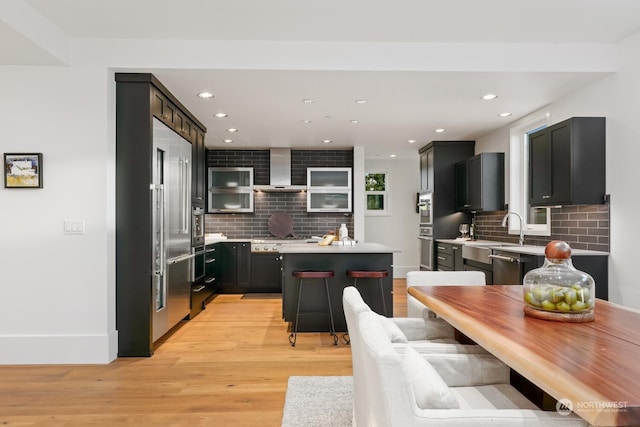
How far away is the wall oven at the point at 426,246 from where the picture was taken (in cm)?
660

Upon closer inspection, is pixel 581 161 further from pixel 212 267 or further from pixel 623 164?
pixel 212 267

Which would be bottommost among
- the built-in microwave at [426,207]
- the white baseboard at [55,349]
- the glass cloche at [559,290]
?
the white baseboard at [55,349]

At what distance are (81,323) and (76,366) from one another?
13.1 inches

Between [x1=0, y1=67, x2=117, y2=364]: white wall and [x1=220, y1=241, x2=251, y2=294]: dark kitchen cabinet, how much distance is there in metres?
3.26

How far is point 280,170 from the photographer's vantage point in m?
7.13

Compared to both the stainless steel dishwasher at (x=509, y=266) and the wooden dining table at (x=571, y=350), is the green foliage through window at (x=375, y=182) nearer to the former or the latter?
the stainless steel dishwasher at (x=509, y=266)

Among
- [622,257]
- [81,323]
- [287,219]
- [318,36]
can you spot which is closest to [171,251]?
[81,323]

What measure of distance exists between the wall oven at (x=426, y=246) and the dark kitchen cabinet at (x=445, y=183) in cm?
17

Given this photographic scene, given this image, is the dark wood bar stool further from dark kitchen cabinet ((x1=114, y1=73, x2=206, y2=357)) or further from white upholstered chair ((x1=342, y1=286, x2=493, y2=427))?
dark kitchen cabinet ((x1=114, y1=73, x2=206, y2=357))

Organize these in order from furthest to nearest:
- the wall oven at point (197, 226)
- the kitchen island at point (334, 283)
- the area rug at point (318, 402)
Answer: the wall oven at point (197, 226) → the kitchen island at point (334, 283) → the area rug at point (318, 402)

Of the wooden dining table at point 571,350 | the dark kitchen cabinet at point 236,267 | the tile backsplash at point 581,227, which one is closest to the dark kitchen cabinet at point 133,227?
the wooden dining table at point 571,350

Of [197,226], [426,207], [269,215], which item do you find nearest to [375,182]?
[426,207]

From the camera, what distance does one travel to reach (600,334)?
1.42m

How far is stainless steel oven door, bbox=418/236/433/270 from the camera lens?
21.7 ft
